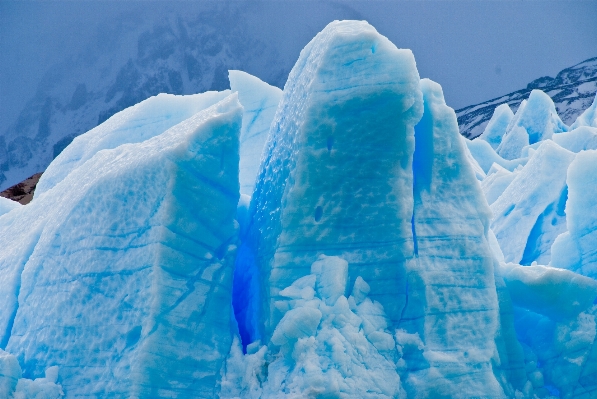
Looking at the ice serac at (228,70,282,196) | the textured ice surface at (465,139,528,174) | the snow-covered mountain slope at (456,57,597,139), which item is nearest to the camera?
the ice serac at (228,70,282,196)

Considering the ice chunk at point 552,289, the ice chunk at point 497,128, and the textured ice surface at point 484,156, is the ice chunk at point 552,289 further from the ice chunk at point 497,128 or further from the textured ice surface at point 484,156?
the ice chunk at point 497,128

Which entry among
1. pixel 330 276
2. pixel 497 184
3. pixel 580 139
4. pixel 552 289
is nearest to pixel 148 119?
pixel 330 276

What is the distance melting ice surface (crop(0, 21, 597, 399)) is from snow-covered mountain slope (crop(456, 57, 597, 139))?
1864cm

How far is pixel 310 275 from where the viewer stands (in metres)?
3.61

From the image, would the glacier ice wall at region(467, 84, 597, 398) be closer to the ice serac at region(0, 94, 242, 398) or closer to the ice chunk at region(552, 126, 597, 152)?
the ice serac at region(0, 94, 242, 398)

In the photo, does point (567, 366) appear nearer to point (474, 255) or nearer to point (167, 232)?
point (474, 255)


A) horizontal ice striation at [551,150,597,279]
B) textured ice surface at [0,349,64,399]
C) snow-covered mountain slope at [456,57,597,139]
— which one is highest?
snow-covered mountain slope at [456,57,597,139]

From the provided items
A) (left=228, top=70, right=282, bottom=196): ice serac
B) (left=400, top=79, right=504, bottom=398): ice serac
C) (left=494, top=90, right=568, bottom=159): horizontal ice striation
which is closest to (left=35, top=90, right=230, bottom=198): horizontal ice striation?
(left=228, top=70, right=282, bottom=196): ice serac

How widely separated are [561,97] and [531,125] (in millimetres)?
9874

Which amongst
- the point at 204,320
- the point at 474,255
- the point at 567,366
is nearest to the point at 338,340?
the point at 204,320

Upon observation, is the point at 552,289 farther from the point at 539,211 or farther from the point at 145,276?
the point at 145,276

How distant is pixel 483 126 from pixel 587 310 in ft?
67.0

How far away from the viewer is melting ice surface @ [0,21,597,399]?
346 centimetres

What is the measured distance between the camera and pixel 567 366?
3926 millimetres
